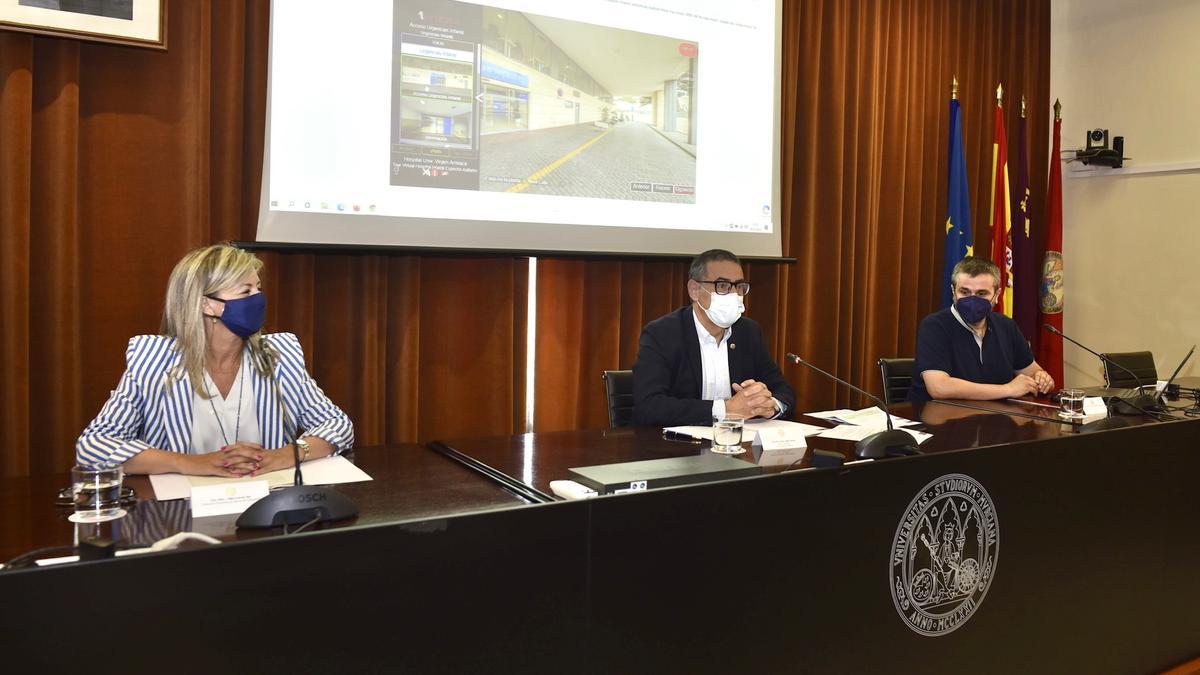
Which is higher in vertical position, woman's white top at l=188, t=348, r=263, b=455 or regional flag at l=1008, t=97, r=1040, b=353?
regional flag at l=1008, t=97, r=1040, b=353

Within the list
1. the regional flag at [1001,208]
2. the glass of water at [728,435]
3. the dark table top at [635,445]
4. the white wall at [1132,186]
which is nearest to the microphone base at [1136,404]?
the dark table top at [635,445]

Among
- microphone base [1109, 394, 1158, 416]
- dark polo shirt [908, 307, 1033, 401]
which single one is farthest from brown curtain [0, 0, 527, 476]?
microphone base [1109, 394, 1158, 416]

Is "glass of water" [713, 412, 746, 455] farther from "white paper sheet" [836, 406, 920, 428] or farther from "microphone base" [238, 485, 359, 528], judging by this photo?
"microphone base" [238, 485, 359, 528]

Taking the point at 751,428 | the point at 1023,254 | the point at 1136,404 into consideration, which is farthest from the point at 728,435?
the point at 1023,254

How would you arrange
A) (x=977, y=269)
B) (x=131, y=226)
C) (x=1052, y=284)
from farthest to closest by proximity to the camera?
(x=1052, y=284)
(x=977, y=269)
(x=131, y=226)

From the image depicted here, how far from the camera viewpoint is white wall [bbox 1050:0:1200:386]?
4.65 meters

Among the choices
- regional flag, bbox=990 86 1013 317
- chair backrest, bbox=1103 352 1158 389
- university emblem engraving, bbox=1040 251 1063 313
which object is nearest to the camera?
chair backrest, bbox=1103 352 1158 389

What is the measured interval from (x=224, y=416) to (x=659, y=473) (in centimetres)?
105

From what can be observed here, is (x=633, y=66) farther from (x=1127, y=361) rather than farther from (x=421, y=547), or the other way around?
(x=421, y=547)

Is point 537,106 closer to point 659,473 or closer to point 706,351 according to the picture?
point 706,351

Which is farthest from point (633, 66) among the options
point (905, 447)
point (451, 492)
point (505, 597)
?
point (505, 597)

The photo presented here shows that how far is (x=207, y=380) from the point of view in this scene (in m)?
1.89

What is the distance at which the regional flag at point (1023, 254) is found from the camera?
16.6 ft

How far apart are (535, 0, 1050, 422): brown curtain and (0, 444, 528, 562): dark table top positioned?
206 cm
